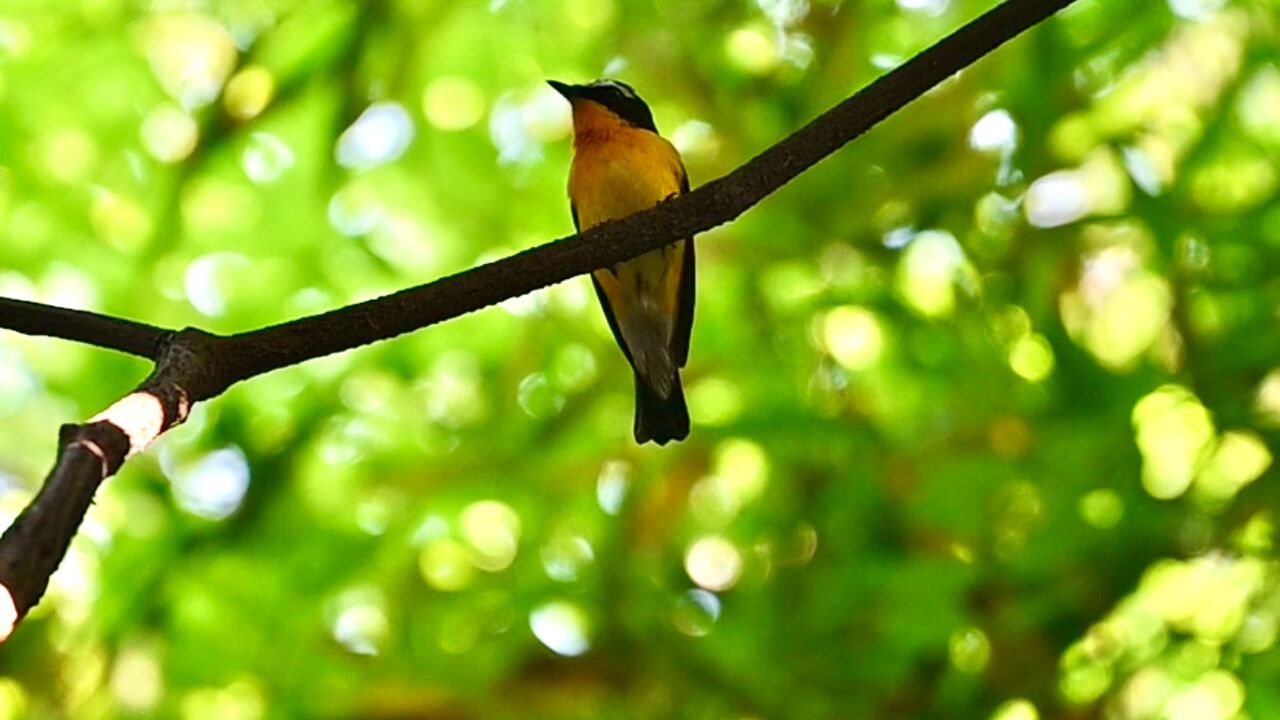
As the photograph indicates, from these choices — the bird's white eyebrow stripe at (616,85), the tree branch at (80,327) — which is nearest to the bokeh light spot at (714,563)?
the bird's white eyebrow stripe at (616,85)

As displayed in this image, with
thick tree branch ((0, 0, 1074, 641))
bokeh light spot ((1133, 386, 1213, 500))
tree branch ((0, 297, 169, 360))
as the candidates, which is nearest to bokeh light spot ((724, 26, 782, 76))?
bokeh light spot ((1133, 386, 1213, 500))

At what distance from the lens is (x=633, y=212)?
393 centimetres

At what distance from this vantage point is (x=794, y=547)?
159 inches

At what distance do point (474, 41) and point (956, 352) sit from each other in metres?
1.47

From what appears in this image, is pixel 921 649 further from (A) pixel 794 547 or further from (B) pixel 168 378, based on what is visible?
(B) pixel 168 378

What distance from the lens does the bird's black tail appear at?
3.65m

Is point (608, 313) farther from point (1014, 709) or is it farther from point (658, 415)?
point (1014, 709)

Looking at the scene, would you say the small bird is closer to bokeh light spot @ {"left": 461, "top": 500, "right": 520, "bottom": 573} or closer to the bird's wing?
the bird's wing

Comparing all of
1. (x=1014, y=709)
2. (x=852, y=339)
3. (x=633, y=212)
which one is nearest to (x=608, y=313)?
(x=633, y=212)

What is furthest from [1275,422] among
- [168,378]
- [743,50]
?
[168,378]

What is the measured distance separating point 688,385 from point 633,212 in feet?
1.98

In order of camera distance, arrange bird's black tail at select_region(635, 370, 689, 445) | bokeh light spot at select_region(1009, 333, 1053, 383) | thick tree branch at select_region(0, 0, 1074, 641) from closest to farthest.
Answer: thick tree branch at select_region(0, 0, 1074, 641), bird's black tail at select_region(635, 370, 689, 445), bokeh light spot at select_region(1009, 333, 1053, 383)

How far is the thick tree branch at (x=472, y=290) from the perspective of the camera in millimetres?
1574

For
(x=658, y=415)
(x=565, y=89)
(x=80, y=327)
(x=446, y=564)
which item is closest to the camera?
(x=80, y=327)
